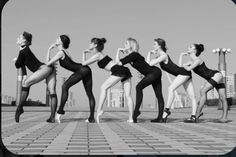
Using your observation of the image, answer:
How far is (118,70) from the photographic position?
9008 mm

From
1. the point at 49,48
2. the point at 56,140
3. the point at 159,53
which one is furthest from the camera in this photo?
the point at 159,53

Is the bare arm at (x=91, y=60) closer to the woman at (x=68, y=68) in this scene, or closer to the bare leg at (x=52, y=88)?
the woman at (x=68, y=68)

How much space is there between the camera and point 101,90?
9117 millimetres

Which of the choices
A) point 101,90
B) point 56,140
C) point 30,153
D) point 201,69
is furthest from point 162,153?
point 201,69

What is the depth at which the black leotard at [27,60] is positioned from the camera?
8695mm

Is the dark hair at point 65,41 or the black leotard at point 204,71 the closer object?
the dark hair at point 65,41

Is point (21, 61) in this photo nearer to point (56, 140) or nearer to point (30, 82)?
point (30, 82)

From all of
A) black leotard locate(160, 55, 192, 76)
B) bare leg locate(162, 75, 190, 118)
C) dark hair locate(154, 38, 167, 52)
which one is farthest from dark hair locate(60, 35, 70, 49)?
bare leg locate(162, 75, 190, 118)

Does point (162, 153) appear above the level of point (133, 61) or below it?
below

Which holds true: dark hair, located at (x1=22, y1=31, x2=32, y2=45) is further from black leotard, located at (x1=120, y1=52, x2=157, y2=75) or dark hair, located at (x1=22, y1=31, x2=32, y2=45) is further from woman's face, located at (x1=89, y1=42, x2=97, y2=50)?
black leotard, located at (x1=120, y1=52, x2=157, y2=75)

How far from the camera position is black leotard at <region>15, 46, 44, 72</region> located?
8.70 m

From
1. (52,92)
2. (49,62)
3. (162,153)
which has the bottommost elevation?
(162,153)

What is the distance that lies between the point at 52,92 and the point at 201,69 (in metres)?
3.79

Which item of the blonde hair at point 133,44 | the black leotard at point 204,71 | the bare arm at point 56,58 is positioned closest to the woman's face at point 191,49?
the black leotard at point 204,71
